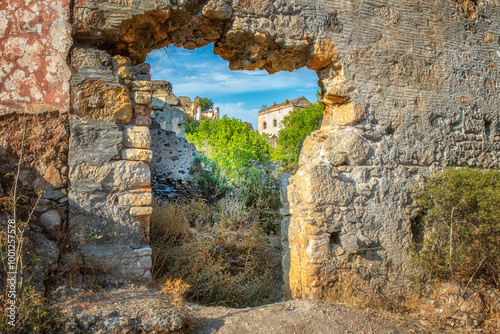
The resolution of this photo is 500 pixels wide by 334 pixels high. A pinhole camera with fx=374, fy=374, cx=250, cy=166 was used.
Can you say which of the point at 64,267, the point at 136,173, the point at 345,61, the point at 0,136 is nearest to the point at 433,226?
the point at 345,61

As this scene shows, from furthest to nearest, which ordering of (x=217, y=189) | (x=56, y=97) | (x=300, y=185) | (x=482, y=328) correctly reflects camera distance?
(x=217, y=189) → (x=300, y=185) → (x=482, y=328) → (x=56, y=97)

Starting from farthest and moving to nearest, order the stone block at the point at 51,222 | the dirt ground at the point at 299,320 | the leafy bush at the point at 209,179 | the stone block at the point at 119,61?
the leafy bush at the point at 209,179 < the stone block at the point at 119,61 < the stone block at the point at 51,222 < the dirt ground at the point at 299,320

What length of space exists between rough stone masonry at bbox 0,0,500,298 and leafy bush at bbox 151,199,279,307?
59cm

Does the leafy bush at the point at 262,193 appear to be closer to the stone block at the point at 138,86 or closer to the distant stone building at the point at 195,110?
the stone block at the point at 138,86

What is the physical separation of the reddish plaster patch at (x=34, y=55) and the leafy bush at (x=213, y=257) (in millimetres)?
1736

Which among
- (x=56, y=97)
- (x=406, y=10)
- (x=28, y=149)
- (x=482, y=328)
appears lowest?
(x=482, y=328)

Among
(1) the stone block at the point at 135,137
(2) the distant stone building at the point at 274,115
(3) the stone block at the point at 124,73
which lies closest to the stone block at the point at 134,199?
(1) the stone block at the point at 135,137

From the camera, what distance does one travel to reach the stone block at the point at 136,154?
10.7ft

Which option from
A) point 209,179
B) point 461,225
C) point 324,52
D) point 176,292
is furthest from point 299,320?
point 209,179

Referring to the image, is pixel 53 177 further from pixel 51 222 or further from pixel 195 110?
pixel 195 110

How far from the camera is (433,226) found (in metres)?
3.89

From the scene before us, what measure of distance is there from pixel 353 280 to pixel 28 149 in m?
3.08

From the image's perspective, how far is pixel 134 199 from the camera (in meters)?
3.24

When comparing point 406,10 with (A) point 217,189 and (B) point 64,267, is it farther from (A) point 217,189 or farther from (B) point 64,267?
(A) point 217,189
